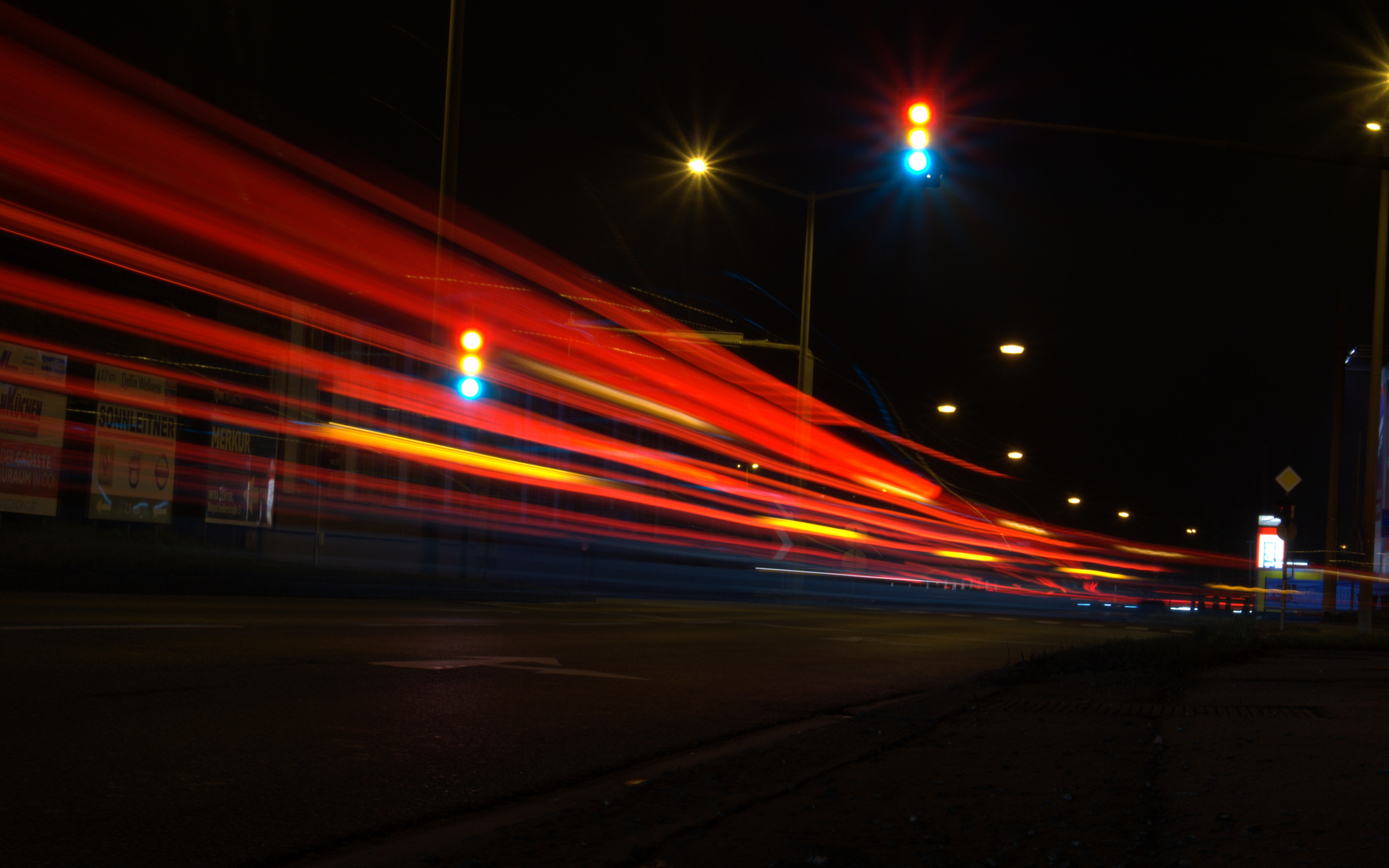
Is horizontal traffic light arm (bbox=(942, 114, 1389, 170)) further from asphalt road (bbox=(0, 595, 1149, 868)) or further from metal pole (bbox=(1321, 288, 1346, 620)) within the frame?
metal pole (bbox=(1321, 288, 1346, 620))

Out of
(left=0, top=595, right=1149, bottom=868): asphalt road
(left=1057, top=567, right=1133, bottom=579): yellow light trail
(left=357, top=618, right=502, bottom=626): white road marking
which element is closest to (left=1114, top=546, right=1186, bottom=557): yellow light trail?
(left=1057, top=567, right=1133, bottom=579): yellow light trail

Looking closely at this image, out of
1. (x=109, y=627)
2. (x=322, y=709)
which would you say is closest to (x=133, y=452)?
(x=109, y=627)

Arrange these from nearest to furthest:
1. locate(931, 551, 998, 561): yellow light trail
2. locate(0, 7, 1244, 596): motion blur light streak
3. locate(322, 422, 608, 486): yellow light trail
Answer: locate(0, 7, 1244, 596): motion blur light streak, locate(322, 422, 608, 486): yellow light trail, locate(931, 551, 998, 561): yellow light trail

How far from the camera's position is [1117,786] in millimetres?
5062

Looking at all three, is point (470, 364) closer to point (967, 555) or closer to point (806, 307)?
point (806, 307)

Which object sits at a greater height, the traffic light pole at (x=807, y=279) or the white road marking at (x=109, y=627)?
the traffic light pole at (x=807, y=279)

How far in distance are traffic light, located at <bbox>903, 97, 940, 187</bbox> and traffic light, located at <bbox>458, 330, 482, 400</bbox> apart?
853 centimetres

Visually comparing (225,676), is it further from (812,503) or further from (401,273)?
(812,503)

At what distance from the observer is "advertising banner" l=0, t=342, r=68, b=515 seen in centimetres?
2145

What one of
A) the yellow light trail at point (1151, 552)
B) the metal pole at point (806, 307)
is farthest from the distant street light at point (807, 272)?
the yellow light trail at point (1151, 552)

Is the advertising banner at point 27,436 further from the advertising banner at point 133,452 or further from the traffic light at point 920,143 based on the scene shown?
the traffic light at point 920,143

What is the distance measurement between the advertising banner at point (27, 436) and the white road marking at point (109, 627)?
12696mm

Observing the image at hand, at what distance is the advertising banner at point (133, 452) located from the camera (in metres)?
23.3

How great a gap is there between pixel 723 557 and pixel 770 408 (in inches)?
204
